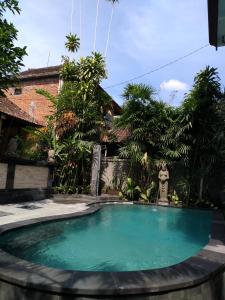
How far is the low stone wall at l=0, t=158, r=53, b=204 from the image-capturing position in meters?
10.4

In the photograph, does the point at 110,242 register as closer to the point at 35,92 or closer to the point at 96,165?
the point at 96,165

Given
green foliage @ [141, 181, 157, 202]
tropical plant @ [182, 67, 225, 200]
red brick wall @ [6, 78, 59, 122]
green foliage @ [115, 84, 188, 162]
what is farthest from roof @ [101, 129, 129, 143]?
red brick wall @ [6, 78, 59, 122]

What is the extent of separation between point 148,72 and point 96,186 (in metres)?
11.7

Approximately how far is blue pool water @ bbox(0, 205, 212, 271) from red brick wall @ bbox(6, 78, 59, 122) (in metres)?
12.2

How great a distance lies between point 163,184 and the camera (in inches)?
563

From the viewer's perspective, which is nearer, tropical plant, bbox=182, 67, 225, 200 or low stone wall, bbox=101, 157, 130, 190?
tropical plant, bbox=182, 67, 225, 200

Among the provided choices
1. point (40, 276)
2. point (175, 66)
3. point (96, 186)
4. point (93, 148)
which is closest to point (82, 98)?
point (93, 148)

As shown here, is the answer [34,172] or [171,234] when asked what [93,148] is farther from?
[171,234]

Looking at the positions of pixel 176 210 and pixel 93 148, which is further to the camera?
pixel 93 148

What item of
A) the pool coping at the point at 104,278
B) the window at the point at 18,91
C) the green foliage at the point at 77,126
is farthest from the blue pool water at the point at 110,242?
the window at the point at 18,91

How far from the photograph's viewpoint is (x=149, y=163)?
46.9 ft

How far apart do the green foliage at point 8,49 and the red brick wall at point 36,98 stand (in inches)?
479

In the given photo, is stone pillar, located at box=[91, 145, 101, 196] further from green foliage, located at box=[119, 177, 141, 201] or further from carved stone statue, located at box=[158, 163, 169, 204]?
carved stone statue, located at box=[158, 163, 169, 204]

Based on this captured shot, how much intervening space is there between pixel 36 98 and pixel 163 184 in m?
11.5
